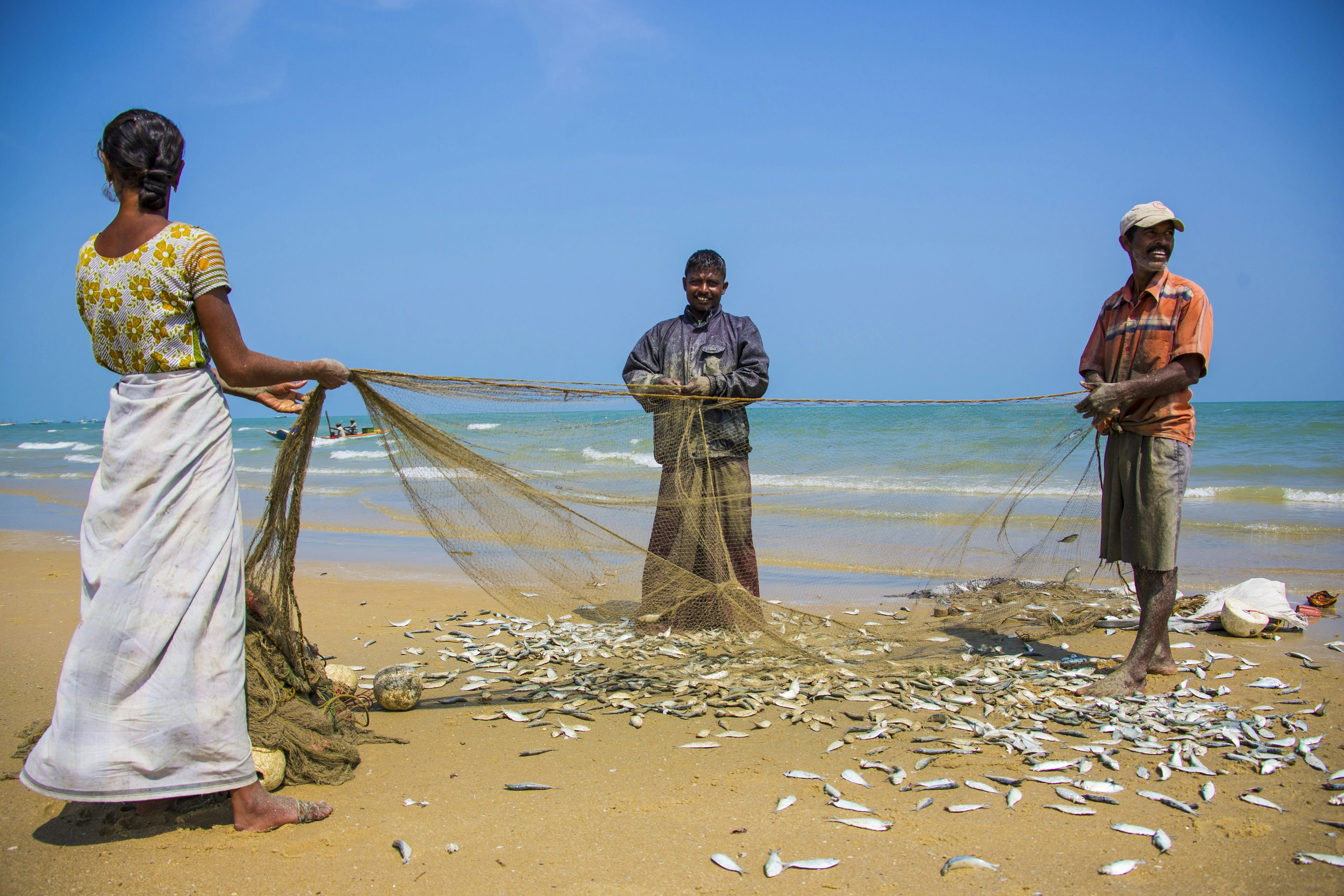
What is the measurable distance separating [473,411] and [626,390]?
84 centimetres

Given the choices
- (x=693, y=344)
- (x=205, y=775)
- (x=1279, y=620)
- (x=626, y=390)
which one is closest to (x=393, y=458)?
(x=626, y=390)

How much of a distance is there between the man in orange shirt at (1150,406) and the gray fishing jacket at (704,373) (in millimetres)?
1886

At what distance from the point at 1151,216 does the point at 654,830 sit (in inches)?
144

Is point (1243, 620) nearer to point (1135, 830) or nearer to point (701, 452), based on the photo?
point (1135, 830)

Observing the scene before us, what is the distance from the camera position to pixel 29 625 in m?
5.53

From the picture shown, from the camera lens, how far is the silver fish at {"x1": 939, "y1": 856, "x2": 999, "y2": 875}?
2562 mm

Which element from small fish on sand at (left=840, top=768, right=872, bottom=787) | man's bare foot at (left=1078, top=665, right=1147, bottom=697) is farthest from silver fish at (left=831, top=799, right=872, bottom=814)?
man's bare foot at (left=1078, top=665, right=1147, bottom=697)

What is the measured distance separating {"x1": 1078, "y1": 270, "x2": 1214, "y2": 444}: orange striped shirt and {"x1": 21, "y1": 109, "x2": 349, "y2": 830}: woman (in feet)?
13.2

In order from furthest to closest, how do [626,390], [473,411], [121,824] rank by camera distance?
[626,390], [473,411], [121,824]

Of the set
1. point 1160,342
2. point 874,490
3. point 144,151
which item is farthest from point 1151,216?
point 144,151

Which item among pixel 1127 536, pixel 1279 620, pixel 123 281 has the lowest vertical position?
pixel 1279 620

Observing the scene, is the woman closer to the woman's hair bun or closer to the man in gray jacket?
the woman's hair bun

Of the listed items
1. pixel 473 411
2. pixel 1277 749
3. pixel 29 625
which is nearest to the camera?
pixel 1277 749

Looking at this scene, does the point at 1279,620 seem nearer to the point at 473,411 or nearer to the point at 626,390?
the point at 626,390
